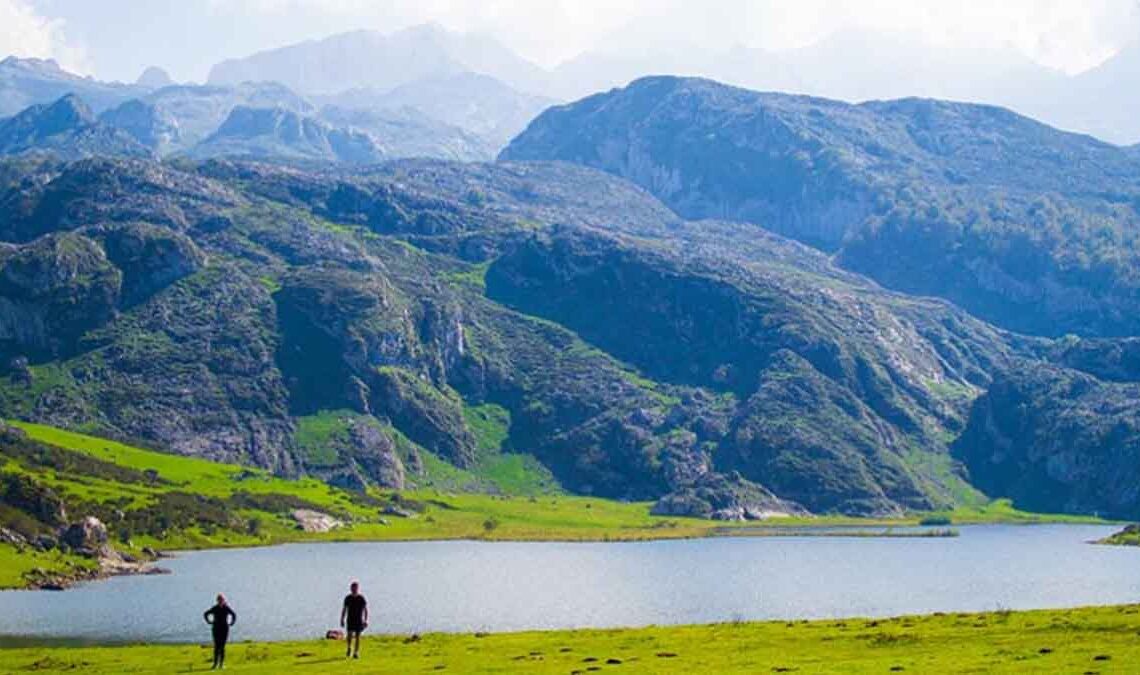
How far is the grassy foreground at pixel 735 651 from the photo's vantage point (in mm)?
58969

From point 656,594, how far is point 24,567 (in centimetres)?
8241

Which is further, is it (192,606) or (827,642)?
(192,606)

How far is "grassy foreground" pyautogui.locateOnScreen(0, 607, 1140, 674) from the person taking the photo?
2322 inches

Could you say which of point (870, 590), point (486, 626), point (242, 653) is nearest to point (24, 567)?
point (486, 626)

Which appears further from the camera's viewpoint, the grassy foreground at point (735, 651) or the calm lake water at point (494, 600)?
the calm lake water at point (494, 600)

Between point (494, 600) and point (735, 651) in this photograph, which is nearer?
point (735, 651)

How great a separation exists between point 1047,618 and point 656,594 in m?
100

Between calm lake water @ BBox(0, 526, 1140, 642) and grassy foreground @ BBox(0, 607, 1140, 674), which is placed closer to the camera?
grassy foreground @ BBox(0, 607, 1140, 674)

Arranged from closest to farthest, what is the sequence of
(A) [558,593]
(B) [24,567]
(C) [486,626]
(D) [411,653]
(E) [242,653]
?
1. (D) [411,653]
2. (E) [242,653]
3. (C) [486,626]
4. (A) [558,593]
5. (B) [24,567]

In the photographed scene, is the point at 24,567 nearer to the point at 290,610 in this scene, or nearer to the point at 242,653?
the point at 290,610

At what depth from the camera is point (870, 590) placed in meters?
174

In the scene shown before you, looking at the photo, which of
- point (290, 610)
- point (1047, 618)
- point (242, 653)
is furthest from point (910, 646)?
point (290, 610)

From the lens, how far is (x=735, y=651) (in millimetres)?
68375

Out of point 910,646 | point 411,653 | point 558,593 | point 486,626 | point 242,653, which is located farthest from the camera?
point 558,593
